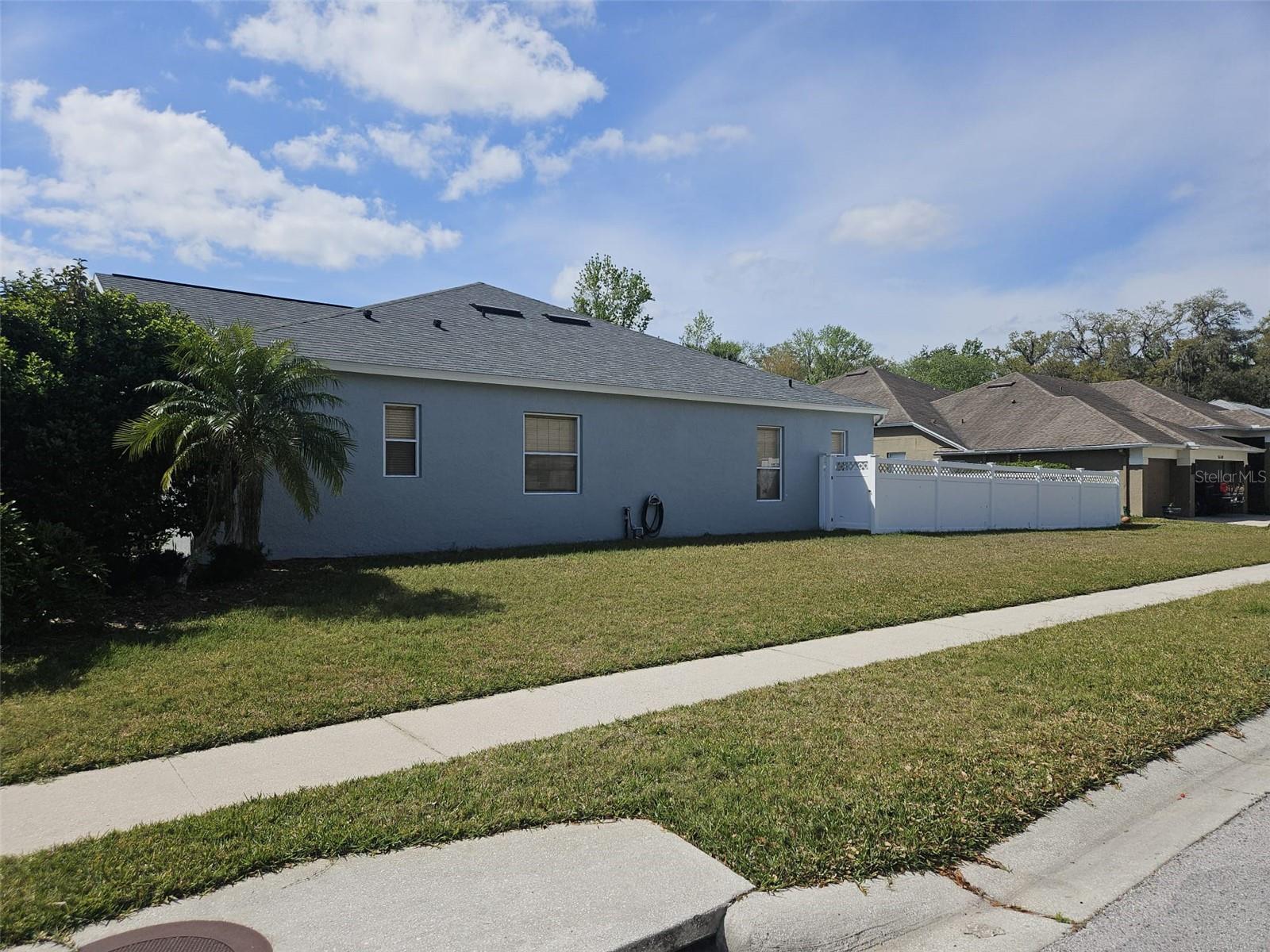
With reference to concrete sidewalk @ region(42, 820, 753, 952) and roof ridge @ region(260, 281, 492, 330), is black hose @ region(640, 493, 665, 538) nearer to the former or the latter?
roof ridge @ region(260, 281, 492, 330)

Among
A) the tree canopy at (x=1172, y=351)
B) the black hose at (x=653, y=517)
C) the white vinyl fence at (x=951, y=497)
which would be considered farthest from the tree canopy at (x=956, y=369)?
the black hose at (x=653, y=517)

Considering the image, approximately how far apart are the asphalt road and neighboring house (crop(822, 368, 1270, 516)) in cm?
2530

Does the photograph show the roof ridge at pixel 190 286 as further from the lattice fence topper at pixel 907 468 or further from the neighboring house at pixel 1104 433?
A: the neighboring house at pixel 1104 433

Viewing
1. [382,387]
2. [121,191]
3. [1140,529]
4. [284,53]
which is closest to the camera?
[284,53]

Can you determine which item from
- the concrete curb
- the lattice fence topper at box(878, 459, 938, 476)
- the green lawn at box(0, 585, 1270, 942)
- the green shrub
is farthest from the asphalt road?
the lattice fence topper at box(878, 459, 938, 476)

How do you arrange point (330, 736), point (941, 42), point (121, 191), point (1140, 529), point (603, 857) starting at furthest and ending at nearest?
point (1140, 529)
point (941, 42)
point (121, 191)
point (330, 736)
point (603, 857)

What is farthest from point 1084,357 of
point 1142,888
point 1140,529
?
point 1142,888

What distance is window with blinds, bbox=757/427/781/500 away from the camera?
58.4ft

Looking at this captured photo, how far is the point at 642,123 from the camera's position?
1294 centimetres

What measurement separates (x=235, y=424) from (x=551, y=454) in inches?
249

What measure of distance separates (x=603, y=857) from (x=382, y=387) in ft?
34.6

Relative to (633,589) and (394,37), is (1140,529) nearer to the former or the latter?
(633,589)

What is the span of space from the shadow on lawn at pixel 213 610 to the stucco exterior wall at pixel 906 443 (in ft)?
72.0

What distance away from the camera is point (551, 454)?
48.2 feet
